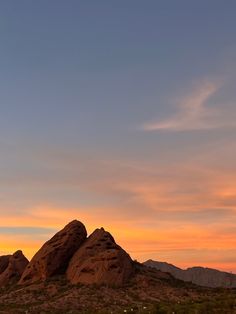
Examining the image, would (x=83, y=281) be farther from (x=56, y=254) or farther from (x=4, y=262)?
(x=4, y=262)

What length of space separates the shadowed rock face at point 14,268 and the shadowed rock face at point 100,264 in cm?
1382

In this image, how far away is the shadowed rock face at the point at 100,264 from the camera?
221 feet

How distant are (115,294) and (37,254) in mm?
20615

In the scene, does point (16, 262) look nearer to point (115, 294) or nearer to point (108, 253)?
point (108, 253)

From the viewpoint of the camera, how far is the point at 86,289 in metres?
64.6

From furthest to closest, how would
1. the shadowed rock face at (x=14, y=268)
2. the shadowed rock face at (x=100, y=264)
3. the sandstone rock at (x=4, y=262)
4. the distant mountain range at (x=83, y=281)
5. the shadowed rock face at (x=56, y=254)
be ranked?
the sandstone rock at (x=4, y=262) < the shadowed rock face at (x=14, y=268) < the shadowed rock face at (x=56, y=254) < the shadowed rock face at (x=100, y=264) < the distant mountain range at (x=83, y=281)

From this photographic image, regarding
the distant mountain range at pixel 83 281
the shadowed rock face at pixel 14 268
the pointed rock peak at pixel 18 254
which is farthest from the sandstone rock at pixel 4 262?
the pointed rock peak at pixel 18 254

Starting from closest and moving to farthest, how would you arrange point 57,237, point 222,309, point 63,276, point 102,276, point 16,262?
point 222,309, point 102,276, point 63,276, point 57,237, point 16,262

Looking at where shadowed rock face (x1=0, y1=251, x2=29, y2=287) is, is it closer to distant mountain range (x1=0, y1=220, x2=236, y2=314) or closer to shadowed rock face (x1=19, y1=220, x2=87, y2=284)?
distant mountain range (x1=0, y1=220, x2=236, y2=314)

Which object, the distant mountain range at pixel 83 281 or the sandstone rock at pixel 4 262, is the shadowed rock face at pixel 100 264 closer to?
the distant mountain range at pixel 83 281

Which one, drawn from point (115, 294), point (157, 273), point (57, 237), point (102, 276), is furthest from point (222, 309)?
point (57, 237)

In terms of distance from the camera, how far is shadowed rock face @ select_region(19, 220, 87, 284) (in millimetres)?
74750

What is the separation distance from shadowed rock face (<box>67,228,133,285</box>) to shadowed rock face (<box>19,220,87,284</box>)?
154cm

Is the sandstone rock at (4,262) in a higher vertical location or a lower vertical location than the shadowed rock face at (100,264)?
higher
